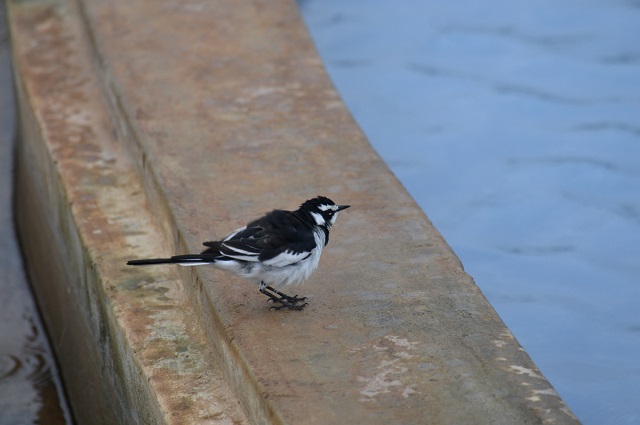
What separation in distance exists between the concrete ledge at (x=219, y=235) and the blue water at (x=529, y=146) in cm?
145

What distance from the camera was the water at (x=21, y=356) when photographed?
5516 millimetres

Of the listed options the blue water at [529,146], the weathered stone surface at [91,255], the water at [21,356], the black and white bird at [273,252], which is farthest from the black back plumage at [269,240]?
the water at [21,356]

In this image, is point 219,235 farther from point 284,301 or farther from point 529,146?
point 529,146

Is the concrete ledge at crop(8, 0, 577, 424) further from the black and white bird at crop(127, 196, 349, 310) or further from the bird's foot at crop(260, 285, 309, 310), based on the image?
the black and white bird at crop(127, 196, 349, 310)

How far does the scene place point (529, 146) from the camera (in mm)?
7984

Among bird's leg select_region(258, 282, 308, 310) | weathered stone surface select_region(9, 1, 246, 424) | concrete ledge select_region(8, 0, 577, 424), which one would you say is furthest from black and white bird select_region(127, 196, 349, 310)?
weathered stone surface select_region(9, 1, 246, 424)

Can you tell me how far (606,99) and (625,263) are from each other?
9.38 feet

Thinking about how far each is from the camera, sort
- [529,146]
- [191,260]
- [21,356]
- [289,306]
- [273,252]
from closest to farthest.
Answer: [191,260]
[273,252]
[289,306]
[21,356]
[529,146]

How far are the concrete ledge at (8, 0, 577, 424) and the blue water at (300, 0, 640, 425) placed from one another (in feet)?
4.77

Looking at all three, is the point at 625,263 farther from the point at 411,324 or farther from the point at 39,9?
the point at 39,9

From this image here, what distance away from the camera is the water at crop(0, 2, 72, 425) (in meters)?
5.52

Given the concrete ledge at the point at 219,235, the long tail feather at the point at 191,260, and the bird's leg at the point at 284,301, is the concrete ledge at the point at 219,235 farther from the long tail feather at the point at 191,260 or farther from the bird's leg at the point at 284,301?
the long tail feather at the point at 191,260

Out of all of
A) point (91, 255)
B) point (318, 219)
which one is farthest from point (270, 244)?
point (91, 255)

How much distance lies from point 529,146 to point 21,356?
419cm
